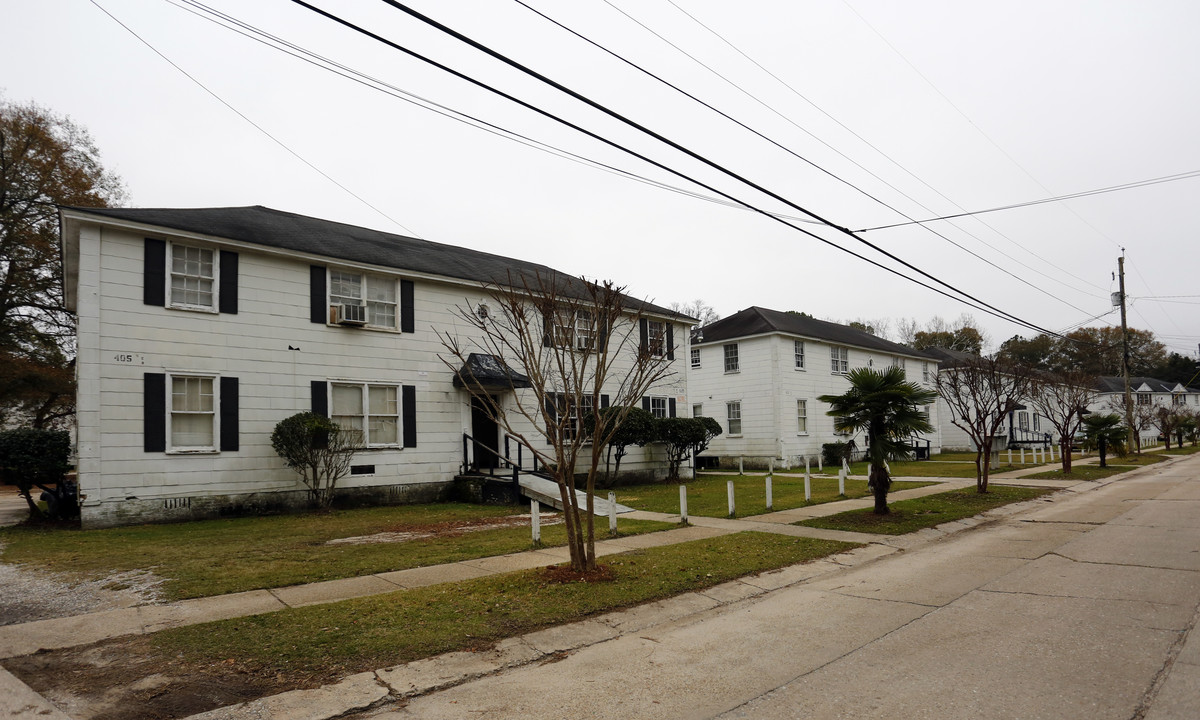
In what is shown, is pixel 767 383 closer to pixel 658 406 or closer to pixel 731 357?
pixel 731 357

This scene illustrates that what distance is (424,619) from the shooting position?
6586mm

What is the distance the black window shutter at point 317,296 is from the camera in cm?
1673

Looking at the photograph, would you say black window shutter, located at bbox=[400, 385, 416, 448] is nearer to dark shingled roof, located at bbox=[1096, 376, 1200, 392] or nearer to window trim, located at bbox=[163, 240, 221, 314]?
window trim, located at bbox=[163, 240, 221, 314]

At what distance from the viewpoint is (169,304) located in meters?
14.7

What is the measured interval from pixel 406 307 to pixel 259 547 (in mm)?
8586

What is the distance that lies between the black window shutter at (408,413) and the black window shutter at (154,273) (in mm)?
→ 5857

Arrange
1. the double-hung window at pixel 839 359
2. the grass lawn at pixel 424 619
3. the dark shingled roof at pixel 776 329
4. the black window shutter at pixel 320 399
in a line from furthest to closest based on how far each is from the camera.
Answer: the double-hung window at pixel 839 359 → the dark shingled roof at pixel 776 329 → the black window shutter at pixel 320 399 → the grass lawn at pixel 424 619

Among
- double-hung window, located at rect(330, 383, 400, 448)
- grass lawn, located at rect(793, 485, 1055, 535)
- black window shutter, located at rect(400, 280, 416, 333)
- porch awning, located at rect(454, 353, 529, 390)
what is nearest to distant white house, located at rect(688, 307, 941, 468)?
grass lawn, located at rect(793, 485, 1055, 535)

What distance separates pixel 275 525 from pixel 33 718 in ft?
32.5

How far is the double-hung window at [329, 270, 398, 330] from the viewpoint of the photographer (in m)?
17.3

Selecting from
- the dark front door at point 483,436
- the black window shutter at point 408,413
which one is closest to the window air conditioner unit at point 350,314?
the black window shutter at point 408,413

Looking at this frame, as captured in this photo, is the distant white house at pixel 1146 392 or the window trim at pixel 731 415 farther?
the distant white house at pixel 1146 392

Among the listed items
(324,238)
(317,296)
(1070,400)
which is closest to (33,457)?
(317,296)

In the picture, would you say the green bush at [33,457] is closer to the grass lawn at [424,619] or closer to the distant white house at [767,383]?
the grass lawn at [424,619]
